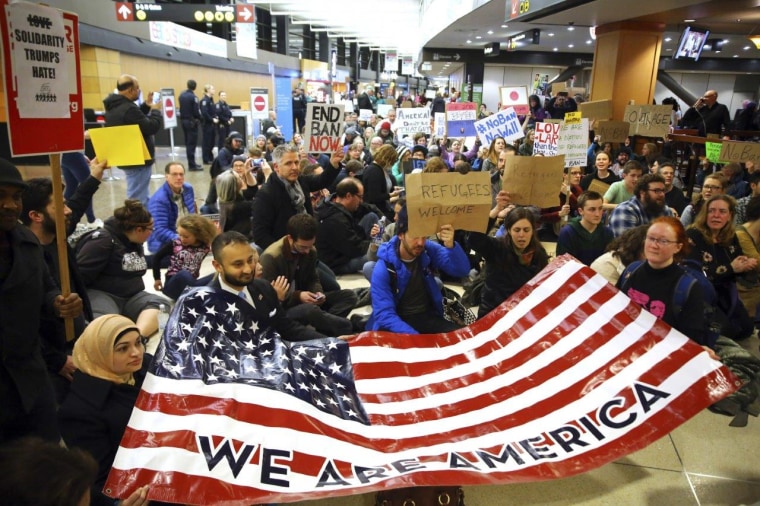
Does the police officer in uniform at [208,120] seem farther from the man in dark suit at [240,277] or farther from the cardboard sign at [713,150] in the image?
the man in dark suit at [240,277]

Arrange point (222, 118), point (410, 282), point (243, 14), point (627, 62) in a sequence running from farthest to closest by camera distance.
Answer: point (243, 14) < point (222, 118) < point (627, 62) < point (410, 282)

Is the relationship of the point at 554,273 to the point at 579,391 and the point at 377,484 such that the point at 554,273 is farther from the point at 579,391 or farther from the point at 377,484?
the point at 377,484

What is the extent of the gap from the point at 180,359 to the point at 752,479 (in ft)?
10.8

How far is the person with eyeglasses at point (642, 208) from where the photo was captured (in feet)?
19.0

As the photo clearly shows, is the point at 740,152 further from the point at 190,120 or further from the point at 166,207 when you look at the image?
the point at 190,120

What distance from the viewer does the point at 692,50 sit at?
45.8ft

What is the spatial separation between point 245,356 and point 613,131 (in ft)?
29.9

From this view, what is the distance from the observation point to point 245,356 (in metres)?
3.09

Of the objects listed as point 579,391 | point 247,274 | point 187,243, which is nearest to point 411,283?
point 247,274

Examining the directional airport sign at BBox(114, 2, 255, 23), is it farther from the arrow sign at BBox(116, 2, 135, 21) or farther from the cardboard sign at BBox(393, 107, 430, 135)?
the cardboard sign at BBox(393, 107, 430, 135)

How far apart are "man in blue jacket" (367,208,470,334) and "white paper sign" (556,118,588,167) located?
342 cm

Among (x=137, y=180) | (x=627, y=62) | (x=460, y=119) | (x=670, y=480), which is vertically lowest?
(x=670, y=480)

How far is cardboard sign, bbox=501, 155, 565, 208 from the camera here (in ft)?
15.9

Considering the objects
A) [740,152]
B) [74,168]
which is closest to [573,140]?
[740,152]
